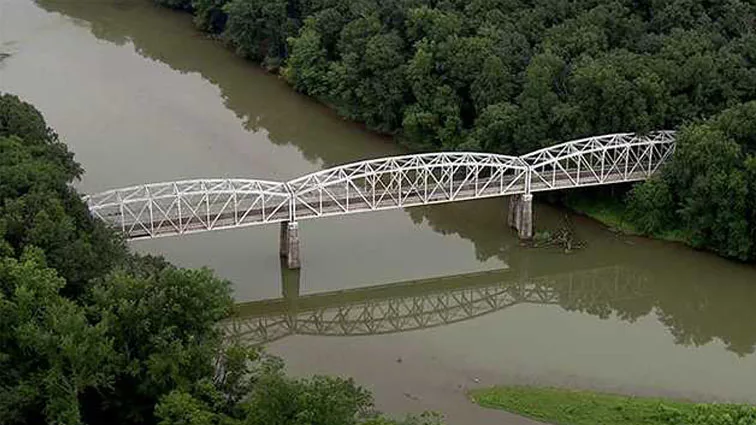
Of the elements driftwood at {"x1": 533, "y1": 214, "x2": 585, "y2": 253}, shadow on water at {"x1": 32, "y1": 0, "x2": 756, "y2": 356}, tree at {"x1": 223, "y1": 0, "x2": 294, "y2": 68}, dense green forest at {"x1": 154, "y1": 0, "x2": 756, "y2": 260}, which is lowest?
shadow on water at {"x1": 32, "y1": 0, "x2": 756, "y2": 356}

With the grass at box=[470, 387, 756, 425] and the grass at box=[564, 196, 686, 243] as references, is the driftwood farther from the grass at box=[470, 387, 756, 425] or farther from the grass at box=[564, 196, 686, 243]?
the grass at box=[470, 387, 756, 425]

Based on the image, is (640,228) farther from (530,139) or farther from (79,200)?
(79,200)

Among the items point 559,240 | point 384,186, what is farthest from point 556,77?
point 384,186

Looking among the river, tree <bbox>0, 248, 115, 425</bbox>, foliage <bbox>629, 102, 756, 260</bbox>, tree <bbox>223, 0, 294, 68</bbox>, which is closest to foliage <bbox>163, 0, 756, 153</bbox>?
tree <bbox>223, 0, 294, 68</bbox>

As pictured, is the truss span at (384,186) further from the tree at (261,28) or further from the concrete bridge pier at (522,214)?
the tree at (261,28)

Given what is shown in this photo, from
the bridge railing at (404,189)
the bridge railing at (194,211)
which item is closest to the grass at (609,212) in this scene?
the bridge railing at (404,189)

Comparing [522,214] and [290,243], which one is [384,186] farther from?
[522,214]

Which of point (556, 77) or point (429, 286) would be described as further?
point (556, 77)
